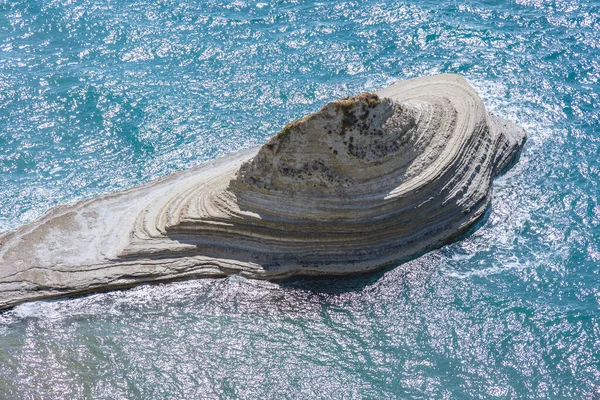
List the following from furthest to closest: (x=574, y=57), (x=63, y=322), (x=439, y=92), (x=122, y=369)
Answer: (x=574, y=57) < (x=439, y=92) < (x=63, y=322) < (x=122, y=369)

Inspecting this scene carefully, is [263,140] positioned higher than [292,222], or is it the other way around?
[263,140]

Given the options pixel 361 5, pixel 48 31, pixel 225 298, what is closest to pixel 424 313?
pixel 225 298

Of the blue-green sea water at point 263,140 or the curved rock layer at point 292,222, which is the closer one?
the blue-green sea water at point 263,140

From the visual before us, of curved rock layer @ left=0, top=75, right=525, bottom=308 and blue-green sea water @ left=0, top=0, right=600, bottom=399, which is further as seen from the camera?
curved rock layer @ left=0, top=75, right=525, bottom=308

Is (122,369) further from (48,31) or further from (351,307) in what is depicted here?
(48,31)
